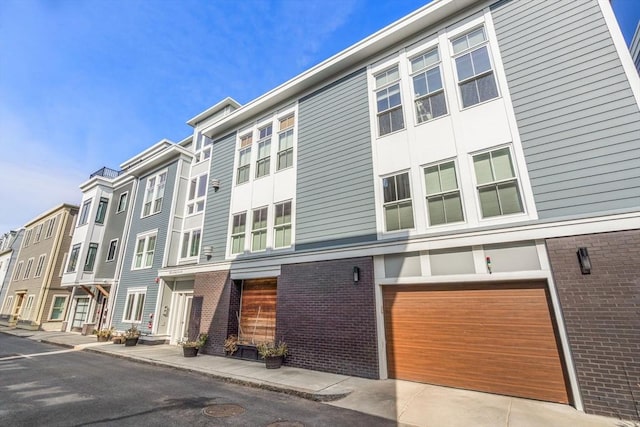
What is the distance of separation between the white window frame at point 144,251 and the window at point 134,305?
4.59ft

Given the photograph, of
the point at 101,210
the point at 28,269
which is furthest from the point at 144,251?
the point at 28,269

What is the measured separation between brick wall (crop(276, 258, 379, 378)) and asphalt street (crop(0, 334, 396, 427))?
2080 millimetres

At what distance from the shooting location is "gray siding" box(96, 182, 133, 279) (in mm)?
19156

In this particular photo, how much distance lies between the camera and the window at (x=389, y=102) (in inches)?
373

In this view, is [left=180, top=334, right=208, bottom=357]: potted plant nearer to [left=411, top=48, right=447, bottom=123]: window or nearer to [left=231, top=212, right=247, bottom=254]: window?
[left=231, top=212, right=247, bottom=254]: window

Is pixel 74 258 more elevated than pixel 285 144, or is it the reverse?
pixel 285 144

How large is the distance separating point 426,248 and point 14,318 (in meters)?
37.0

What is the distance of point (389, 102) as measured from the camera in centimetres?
980

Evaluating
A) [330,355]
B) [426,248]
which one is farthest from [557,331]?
[330,355]

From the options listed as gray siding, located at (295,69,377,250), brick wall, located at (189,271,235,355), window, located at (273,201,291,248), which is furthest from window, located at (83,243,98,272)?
gray siding, located at (295,69,377,250)

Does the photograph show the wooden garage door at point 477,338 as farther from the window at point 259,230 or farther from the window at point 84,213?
the window at point 84,213

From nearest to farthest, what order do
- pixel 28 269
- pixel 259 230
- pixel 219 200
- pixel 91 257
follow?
pixel 259 230, pixel 219 200, pixel 91 257, pixel 28 269

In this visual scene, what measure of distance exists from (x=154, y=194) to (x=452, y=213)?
17484mm

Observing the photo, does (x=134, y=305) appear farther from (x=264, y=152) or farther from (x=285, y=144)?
(x=285, y=144)
